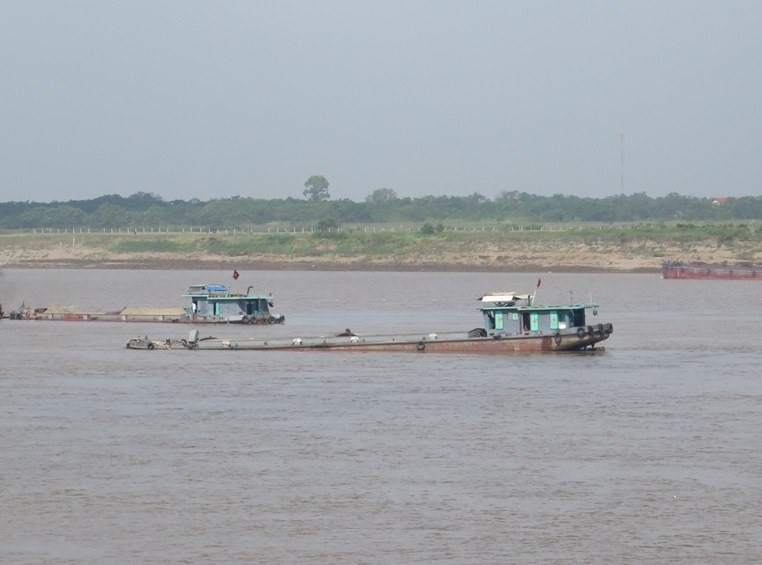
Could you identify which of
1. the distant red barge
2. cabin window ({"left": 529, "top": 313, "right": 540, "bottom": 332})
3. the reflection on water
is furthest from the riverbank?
cabin window ({"left": 529, "top": 313, "right": 540, "bottom": 332})

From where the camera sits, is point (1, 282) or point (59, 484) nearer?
point (59, 484)

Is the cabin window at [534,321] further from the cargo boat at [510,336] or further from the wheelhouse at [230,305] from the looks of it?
the wheelhouse at [230,305]

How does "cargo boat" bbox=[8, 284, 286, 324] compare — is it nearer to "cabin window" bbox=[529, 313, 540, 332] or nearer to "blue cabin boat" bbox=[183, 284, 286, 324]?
"blue cabin boat" bbox=[183, 284, 286, 324]

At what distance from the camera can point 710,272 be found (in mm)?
146000

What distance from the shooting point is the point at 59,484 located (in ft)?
103

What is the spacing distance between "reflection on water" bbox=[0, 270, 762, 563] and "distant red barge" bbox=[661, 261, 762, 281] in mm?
81153

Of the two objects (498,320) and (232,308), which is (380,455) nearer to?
(498,320)

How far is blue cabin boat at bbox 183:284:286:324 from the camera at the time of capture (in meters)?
79.9

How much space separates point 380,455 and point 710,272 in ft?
381

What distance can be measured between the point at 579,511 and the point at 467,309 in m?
67.3

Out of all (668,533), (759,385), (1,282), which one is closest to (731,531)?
(668,533)

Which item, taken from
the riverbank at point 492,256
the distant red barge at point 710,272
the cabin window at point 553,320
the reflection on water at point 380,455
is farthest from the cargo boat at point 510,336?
the riverbank at point 492,256

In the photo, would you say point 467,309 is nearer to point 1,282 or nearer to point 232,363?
point 232,363

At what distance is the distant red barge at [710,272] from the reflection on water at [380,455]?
81.2 m
